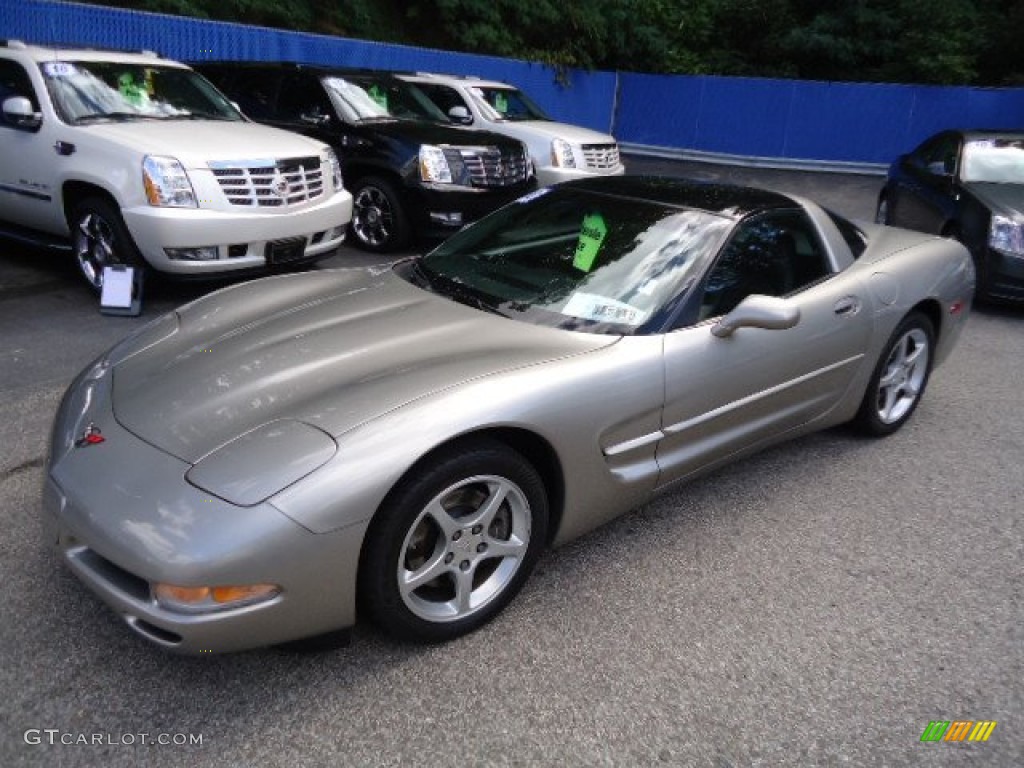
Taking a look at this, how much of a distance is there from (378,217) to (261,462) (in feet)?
19.9

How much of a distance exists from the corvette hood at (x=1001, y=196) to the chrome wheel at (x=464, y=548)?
6.28m

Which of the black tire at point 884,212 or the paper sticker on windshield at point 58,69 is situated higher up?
the paper sticker on windshield at point 58,69

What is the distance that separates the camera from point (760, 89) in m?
17.9

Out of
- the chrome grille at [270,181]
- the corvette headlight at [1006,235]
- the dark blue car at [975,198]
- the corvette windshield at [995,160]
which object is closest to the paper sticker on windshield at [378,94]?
the chrome grille at [270,181]

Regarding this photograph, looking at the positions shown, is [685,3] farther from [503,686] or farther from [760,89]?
[503,686]

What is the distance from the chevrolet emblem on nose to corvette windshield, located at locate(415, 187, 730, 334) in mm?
1377

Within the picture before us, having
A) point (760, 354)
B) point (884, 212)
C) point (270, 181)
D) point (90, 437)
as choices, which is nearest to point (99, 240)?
point (270, 181)

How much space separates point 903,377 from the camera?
4.32 m

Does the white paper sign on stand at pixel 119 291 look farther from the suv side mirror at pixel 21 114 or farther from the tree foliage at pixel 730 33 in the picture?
the tree foliage at pixel 730 33

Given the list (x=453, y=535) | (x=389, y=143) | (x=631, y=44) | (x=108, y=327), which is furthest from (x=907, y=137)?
(x=453, y=535)

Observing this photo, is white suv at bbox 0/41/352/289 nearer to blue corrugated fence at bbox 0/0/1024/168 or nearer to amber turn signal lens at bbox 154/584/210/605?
amber turn signal lens at bbox 154/584/210/605

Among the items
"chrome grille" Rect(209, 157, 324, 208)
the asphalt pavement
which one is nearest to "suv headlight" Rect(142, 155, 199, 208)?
"chrome grille" Rect(209, 157, 324, 208)

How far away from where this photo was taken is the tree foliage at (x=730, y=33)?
17016 millimetres

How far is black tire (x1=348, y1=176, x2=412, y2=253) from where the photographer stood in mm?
7789
